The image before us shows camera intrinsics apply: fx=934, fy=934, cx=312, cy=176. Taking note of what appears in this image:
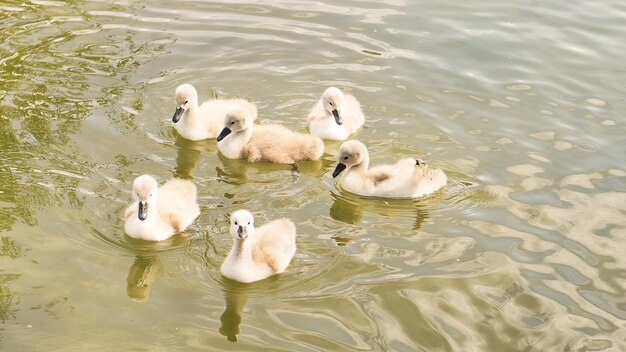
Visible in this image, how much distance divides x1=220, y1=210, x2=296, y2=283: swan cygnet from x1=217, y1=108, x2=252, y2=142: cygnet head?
1545 millimetres

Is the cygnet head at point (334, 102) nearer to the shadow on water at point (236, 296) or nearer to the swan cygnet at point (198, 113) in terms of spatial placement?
the swan cygnet at point (198, 113)

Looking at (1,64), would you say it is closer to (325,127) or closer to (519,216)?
(325,127)

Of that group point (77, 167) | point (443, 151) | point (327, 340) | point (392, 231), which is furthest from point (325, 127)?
point (327, 340)

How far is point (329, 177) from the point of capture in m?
7.98

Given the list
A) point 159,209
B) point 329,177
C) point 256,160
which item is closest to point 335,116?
point 329,177

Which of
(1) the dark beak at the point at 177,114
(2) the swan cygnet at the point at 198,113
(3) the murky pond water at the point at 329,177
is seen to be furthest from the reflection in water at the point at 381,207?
(1) the dark beak at the point at 177,114

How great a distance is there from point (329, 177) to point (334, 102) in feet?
2.50

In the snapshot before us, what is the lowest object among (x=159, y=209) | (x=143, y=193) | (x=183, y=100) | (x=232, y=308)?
(x=232, y=308)

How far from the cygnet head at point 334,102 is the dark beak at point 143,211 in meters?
2.36

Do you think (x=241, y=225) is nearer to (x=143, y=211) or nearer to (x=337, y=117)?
(x=143, y=211)

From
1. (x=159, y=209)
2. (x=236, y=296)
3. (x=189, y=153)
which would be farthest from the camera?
(x=189, y=153)

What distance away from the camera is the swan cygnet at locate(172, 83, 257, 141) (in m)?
8.27

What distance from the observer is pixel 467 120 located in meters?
8.79

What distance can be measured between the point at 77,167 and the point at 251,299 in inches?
86.0
